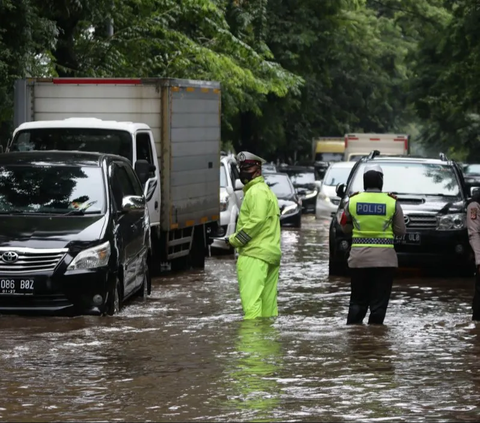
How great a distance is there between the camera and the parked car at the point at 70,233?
13484 millimetres

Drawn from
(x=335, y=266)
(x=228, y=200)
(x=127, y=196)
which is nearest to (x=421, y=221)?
(x=335, y=266)

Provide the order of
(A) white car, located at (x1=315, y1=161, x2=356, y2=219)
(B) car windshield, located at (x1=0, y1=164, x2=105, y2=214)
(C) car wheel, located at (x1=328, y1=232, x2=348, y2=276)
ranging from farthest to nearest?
1. (A) white car, located at (x1=315, y1=161, x2=356, y2=219)
2. (C) car wheel, located at (x1=328, y1=232, x2=348, y2=276)
3. (B) car windshield, located at (x1=0, y1=164, x2=105, y2=214)

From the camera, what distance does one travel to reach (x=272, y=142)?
53031mm

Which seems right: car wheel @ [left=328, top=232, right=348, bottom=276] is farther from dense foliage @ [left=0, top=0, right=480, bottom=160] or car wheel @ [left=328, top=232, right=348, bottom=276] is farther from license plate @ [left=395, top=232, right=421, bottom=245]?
dense foliage @ [left=0, top=0, right=480, bottom=160]

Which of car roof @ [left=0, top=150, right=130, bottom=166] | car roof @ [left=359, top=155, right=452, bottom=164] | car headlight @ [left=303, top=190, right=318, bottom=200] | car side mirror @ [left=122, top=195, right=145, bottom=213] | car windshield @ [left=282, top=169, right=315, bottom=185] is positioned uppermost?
car roof @ [left=0, top=150, right=130, bottom=166]

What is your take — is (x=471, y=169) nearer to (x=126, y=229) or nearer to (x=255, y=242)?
(x=126, y=229)

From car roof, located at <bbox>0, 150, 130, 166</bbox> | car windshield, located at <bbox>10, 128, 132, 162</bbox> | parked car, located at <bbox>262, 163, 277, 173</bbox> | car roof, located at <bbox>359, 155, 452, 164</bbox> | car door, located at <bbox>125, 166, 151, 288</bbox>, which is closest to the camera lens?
car roof, located at <bbox>0, 150, 130, 166</bbox>

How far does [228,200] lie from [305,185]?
992 inches

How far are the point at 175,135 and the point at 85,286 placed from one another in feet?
22.9

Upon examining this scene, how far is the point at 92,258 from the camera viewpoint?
13648mm

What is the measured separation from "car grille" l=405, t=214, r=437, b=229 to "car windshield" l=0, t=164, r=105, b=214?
613 cm

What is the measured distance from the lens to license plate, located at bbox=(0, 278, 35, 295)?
13.4 metres

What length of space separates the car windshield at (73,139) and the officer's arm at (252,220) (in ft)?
20.0

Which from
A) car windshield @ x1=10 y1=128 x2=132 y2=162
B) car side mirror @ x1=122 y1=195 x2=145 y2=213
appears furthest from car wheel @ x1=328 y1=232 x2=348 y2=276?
car side mirror @ x1=122 y1=195 x2=145 y2=213
